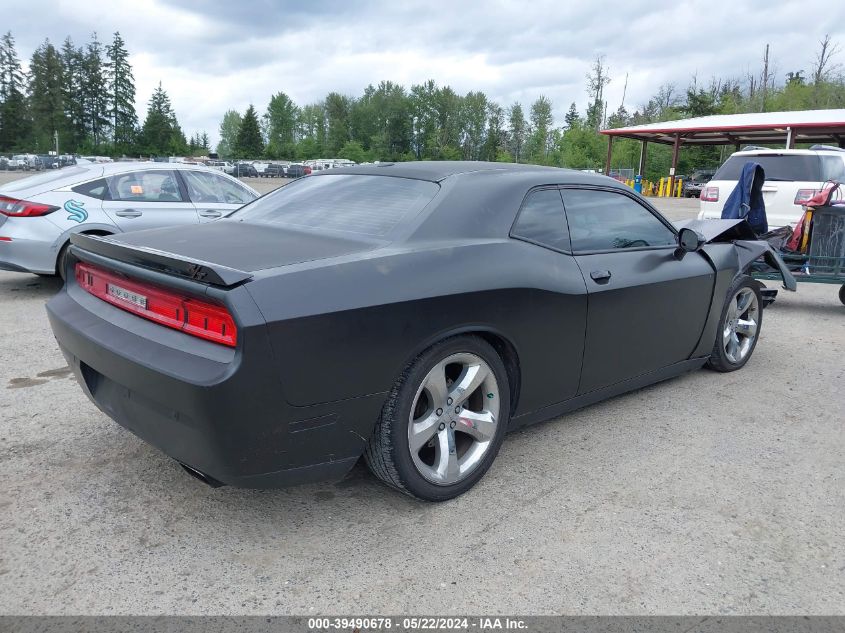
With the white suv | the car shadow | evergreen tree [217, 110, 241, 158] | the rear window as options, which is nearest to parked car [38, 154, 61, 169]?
the car shadow

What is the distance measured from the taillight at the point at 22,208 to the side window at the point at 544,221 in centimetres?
566

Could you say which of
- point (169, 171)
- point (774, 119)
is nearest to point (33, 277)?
point (169, 171)

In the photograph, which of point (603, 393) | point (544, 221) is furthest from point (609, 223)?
point (603, 393)

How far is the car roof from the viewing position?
11.2ft

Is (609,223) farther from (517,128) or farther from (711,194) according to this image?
(517,128)

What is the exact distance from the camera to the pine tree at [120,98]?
106 metres

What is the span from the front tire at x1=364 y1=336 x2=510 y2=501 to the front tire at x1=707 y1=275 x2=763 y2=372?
2.41m

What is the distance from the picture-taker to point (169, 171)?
7.73 meters

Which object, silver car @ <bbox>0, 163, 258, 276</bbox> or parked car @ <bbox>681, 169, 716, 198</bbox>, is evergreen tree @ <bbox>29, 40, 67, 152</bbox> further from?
silver car @ <bbox>0, 163, 258, 276</bbox>

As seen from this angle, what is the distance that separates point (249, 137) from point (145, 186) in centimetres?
11679

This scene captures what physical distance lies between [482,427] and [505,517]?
0.41 meters

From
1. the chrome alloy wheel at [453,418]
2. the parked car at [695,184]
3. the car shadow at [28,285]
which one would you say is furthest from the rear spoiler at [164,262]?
the parked car at [695,184]

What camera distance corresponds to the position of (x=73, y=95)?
103 metres

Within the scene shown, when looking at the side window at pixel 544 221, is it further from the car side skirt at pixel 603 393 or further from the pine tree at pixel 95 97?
the pine tree at pixel 95 97
